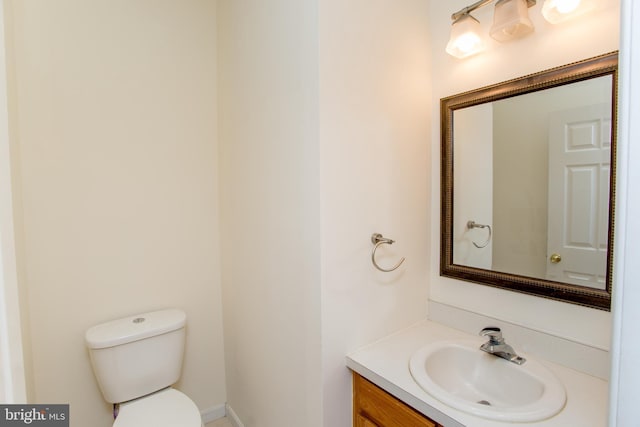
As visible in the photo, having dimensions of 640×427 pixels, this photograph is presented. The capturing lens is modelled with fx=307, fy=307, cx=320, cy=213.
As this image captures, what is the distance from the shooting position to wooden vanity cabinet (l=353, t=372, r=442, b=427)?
99cm

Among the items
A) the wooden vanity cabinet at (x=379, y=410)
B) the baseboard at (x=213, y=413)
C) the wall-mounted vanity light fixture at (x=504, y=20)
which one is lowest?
the baseboard at (x=213, y=413)

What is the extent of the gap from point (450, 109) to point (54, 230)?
1.95 meters

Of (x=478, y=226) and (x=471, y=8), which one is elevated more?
(x=471, y=8)

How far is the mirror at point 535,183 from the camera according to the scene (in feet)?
3.40

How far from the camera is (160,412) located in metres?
1.37

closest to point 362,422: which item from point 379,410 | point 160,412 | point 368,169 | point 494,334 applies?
point 379,410

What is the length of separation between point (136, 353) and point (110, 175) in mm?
894

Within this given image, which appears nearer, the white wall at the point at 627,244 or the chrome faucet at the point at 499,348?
the white wall at the point at 627,244

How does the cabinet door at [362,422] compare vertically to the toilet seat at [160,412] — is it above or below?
above

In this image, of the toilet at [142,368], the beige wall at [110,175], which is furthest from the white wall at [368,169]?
the beige wall at [110,175]

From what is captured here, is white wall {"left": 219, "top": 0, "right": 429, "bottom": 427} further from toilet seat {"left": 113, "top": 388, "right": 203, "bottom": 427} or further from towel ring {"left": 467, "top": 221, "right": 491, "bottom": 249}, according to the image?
toilet seat {"left": 113, "top": 388, "right": 203, "bottom": 427}

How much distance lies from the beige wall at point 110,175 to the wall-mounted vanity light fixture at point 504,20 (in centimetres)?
137

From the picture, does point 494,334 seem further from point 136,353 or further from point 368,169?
point 136,353

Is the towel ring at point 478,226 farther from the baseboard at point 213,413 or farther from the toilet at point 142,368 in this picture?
the baseboard at point 213,413
